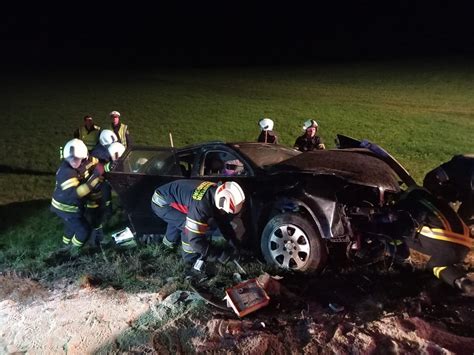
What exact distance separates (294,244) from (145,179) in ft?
6.51

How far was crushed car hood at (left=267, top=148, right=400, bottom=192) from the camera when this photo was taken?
15.5ft

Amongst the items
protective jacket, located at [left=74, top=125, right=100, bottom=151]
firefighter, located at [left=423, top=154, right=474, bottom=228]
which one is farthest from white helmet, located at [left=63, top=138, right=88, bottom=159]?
firefighter, located at [left=423, top=154, right=474, bottom=228]

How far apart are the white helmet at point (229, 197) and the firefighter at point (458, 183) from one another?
7.34 ft

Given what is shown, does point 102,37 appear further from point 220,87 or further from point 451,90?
point 451,90

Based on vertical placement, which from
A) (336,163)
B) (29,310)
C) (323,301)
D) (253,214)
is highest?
(336,163)

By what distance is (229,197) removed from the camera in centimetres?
469

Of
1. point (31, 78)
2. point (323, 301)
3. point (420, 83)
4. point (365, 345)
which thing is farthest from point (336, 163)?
point (31, 78)

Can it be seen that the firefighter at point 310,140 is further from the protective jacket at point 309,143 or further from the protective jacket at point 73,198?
the protective jacket at point 73,198

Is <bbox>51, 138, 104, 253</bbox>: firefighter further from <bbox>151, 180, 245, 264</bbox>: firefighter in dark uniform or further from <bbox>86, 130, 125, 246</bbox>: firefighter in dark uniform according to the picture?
<bbox>151, 180, 245, 264</bbox>: firefighter in dark uniform

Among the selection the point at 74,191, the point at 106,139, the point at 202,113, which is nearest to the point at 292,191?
the point at 74,191

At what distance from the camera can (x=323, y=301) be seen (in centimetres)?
448

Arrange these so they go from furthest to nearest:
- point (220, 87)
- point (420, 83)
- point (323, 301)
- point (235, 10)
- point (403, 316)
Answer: point (235, 10) → point (220, 87) → point (420, 83) → point (323, 301) → point (403, 316)

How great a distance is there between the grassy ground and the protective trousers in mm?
2742

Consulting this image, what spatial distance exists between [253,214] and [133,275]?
4.60 ft
